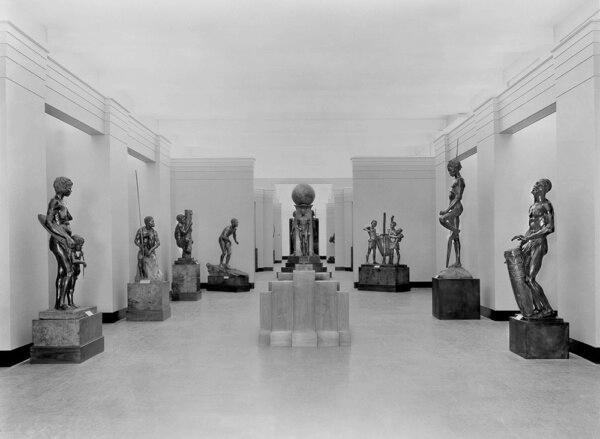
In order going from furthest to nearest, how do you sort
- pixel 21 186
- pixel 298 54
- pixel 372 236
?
pixel 372 236 < pixel 298 54 < pixel 21 186

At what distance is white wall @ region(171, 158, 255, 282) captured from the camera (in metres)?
17.3

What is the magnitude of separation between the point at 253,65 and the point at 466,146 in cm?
512

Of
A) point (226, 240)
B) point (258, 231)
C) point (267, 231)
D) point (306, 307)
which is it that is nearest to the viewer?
point (306, 307)

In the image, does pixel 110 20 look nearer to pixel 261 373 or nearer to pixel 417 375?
pixel 261 373

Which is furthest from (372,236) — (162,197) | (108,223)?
(108,223)

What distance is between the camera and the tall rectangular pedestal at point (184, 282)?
1389 cm

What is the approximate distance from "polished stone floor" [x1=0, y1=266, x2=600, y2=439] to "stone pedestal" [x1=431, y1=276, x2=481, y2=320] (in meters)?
1.57

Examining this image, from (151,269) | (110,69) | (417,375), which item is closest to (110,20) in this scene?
(110,69)

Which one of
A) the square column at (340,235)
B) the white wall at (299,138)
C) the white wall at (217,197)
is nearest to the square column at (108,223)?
the white wall at (217,197)

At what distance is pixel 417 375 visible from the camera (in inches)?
249

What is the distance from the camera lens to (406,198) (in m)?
17.3

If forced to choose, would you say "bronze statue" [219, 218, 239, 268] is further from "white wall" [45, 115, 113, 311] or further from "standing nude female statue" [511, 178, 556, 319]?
"standing nude female statue" [511, 178, 556, 319]

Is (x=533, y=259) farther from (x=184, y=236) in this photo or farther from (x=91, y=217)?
(x=184, y=236)

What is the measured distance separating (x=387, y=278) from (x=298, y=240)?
9.53 ft
